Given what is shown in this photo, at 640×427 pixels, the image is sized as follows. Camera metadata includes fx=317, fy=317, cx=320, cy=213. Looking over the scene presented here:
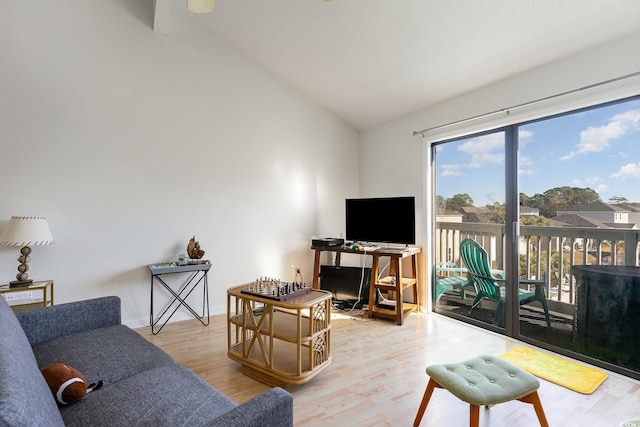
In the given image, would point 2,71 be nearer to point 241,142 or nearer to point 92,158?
point 92,158

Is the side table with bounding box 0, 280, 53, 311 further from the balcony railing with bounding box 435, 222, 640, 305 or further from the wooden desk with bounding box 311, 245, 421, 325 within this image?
the balcony railing with bounding box 435, 222, 640, 305

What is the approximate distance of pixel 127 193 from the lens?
3.05 meters

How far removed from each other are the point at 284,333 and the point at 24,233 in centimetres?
211

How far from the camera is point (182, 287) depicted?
335 centimetres

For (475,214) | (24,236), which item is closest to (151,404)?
(24,236)

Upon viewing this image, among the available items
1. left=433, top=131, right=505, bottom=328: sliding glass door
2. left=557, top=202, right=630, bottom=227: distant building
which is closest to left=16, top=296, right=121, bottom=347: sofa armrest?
left=433, top=131, right=505, bottom=328: sliding glass door

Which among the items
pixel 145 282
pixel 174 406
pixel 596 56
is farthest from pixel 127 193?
pixel 596 56

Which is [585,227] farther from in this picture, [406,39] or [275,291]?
[275,291]

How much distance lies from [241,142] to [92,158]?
4.73 feet

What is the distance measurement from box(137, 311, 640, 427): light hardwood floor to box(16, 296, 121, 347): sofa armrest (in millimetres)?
680

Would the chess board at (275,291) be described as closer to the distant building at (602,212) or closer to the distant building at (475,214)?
the distant building at (475,214)

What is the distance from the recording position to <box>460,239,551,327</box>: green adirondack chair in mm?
A: 2773

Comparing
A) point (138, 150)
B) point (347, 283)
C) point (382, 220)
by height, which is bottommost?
point (347, 283)

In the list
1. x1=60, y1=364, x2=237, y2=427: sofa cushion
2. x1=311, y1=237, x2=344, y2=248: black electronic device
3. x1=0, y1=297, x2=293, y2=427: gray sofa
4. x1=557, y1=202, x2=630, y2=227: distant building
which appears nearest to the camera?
x1=0, y1=297, x2=293, y2=427: gray sofa
